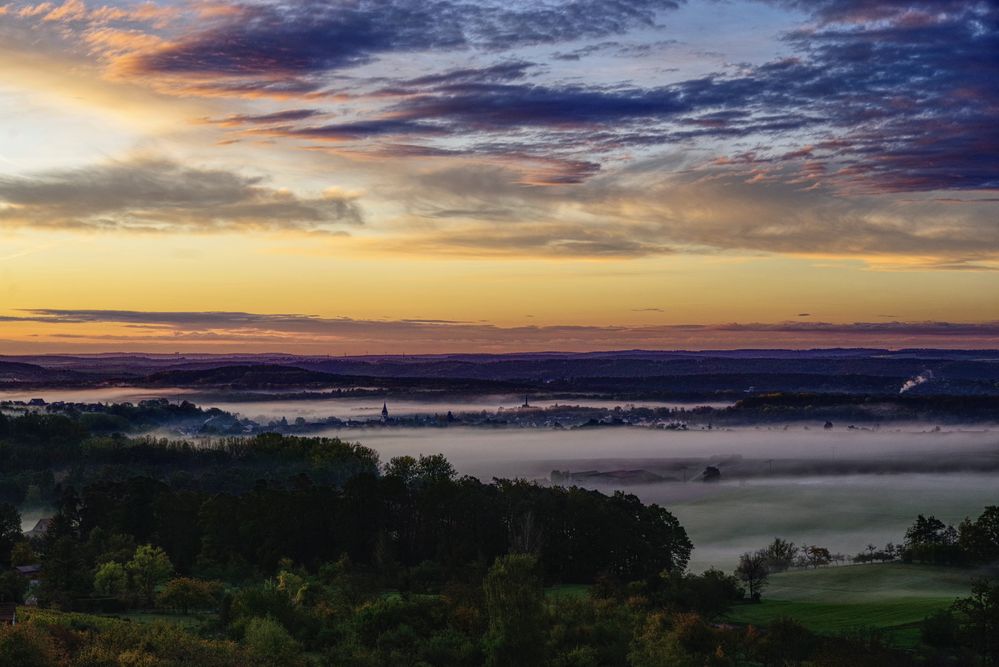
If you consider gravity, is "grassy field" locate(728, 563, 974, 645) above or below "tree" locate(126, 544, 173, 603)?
below

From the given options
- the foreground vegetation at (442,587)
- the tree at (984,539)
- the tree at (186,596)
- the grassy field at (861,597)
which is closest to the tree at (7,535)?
the foreground vegetation at (442,587)

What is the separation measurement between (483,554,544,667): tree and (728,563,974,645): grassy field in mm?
27501

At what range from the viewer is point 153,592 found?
277ft

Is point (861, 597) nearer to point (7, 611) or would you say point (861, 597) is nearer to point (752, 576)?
point (752, 576)

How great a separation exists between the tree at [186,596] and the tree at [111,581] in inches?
156

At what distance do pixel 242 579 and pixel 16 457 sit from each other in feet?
379

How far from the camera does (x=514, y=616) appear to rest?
55.7m

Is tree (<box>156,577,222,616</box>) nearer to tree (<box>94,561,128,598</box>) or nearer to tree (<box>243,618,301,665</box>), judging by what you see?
tree (<box>94,561,128,598</box>)

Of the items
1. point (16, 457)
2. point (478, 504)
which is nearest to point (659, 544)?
point (478, 504)

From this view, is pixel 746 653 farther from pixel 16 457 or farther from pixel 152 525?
pixel 16 457

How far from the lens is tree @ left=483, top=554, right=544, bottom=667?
55.3 metres

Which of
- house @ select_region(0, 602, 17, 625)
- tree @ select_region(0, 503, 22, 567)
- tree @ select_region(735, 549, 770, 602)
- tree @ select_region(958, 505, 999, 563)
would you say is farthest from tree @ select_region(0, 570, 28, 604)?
tree @ select_region(958, 505, 999, 563)

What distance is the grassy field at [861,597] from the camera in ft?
258

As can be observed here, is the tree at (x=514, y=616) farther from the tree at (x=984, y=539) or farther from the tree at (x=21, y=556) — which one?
the tree at (x=984, y=539)
